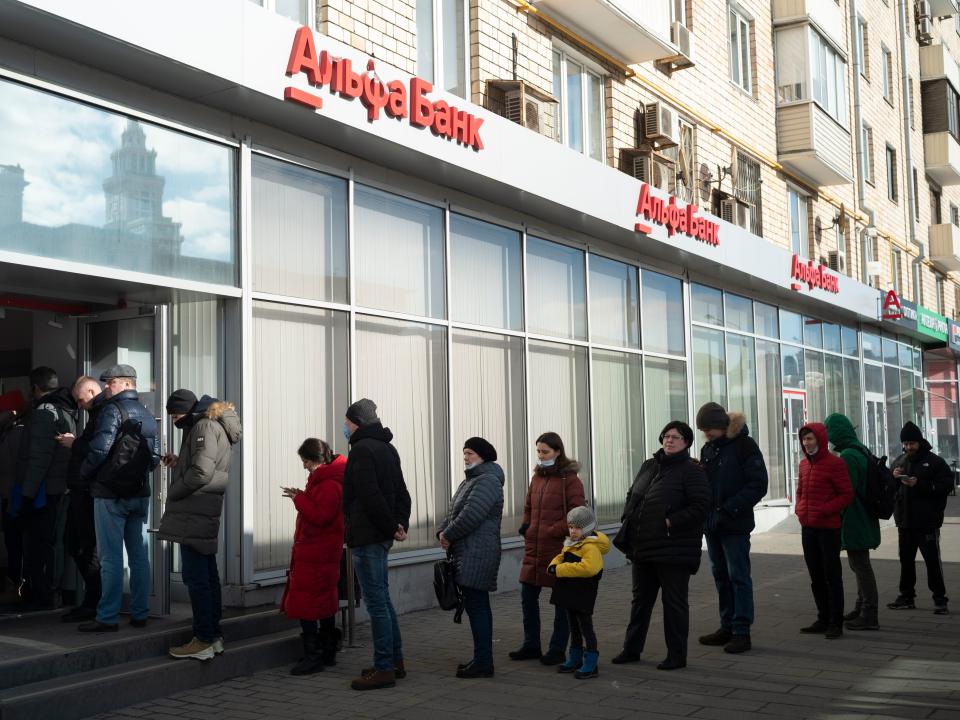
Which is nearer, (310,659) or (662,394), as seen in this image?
(310,659)

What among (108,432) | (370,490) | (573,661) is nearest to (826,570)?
(573,661)

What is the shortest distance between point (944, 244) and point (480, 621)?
26.8 m

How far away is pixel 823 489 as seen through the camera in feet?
28.6

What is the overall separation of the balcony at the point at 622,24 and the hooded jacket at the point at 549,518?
7253 mm

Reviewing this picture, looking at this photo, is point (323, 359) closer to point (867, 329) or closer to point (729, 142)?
point (729, 142)

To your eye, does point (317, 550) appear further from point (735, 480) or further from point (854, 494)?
point (854, 494)

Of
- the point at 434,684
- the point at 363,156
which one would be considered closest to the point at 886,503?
the point at 434,684

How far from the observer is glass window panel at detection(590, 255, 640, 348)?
14188mm

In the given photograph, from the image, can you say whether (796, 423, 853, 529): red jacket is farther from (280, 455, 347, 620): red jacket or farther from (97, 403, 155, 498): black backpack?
(97, 403, 155, 498): black backpack

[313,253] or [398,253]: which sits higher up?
[398,253]

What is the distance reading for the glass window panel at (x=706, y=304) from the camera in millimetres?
17016

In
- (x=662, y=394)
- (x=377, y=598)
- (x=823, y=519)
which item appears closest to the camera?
(x=377, y=598)

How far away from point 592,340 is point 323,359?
512 cm

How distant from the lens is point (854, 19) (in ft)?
81.1
